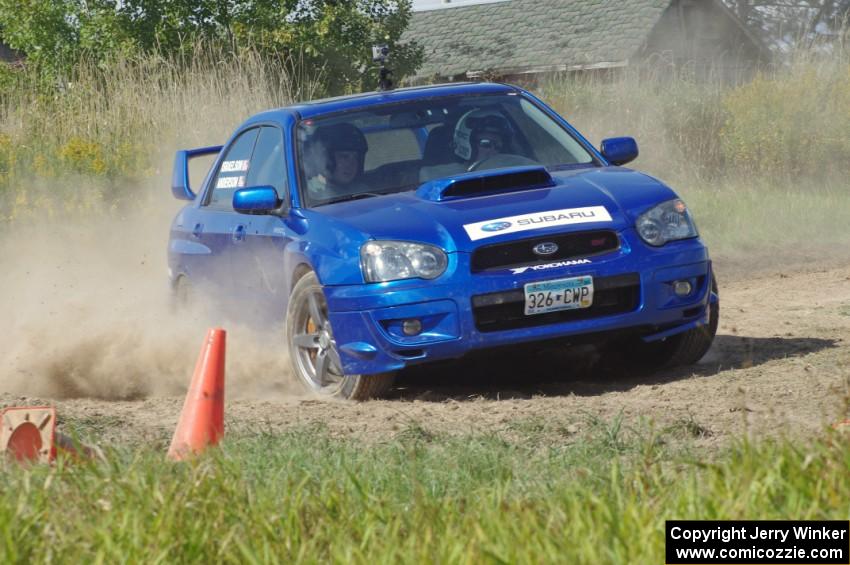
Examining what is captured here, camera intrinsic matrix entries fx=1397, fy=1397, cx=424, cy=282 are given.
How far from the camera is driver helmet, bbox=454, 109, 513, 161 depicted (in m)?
8.00

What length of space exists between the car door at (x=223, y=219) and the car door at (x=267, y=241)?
5.6 inches

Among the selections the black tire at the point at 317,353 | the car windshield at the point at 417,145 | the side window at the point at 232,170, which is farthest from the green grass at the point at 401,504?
the side window at the point at 232,170

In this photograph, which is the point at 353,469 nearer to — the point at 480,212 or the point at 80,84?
the point at 480,212

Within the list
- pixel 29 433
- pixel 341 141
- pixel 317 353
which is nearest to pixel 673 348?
pixel 317 353

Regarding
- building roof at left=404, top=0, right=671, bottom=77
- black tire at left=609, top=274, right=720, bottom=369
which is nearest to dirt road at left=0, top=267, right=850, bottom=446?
black tire at left=609, top=274, right=720, bottom=369

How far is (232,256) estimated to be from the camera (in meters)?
8.48

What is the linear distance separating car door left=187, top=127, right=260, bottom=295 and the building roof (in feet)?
90.9

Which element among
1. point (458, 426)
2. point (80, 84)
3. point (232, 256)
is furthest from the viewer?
point (80, 84)

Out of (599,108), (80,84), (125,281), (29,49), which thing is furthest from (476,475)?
(29,49)

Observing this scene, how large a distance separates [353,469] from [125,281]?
9.20 m

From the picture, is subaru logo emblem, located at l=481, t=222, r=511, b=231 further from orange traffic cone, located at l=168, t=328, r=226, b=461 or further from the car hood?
orange traffic cone, located at l=168, t=328, r=226, b=461

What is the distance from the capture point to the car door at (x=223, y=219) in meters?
8.53

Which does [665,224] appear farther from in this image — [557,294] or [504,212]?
[504,212]

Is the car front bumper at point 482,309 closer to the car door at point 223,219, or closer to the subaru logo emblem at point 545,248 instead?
the subaru logo emblem at point 545,248
